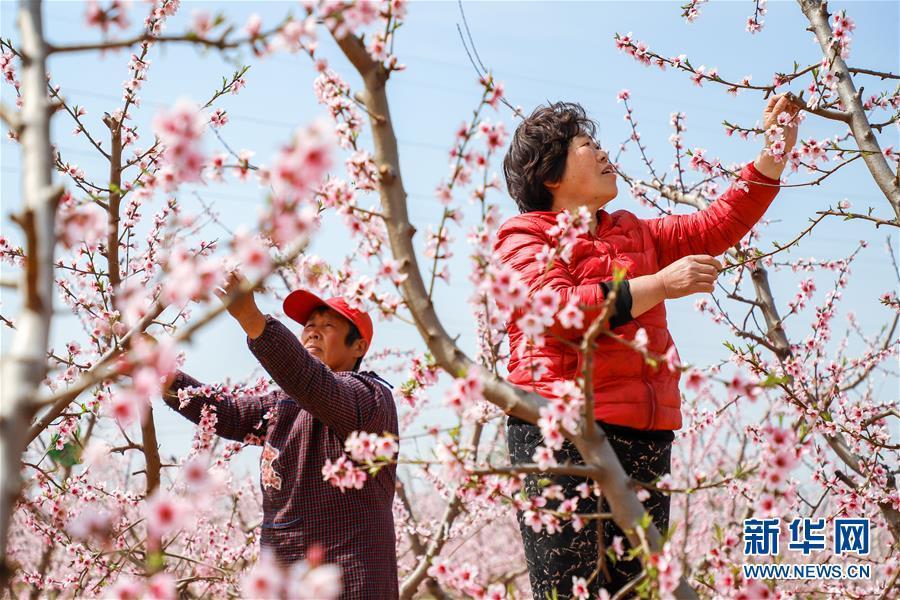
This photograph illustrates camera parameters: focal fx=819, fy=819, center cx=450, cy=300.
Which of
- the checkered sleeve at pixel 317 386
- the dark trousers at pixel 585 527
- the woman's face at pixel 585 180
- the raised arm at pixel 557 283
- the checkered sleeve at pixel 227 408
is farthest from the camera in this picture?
the checkered sleeve at pixel 227 408

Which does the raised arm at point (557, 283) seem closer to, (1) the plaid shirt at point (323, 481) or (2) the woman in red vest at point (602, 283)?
(2) the woman in red vest at point (602, 283)

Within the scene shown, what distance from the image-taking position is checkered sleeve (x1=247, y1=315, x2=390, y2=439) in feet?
7.31

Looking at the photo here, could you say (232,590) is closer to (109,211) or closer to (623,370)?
(109,211)

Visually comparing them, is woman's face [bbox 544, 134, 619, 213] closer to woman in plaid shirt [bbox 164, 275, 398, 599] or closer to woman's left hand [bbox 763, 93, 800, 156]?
woman's left hand [bbox 763, 93, 800, 156]

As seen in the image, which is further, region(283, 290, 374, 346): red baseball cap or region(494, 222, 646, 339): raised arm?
region(283, 290, 374, 346): red baseball cap

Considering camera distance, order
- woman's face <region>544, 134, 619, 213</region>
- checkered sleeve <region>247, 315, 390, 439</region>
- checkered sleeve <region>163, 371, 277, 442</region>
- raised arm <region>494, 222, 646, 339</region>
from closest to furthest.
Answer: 1. raised arm <region>494, 222, 646, 339</region>
2. checkered sleeve <region>247, 315, 390, 439</region>
3. woman's face <region>544, 134, 619, 213</region>
4. checkered sleeve <region>163, 371, 277, 442</region>

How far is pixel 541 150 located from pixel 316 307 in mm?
995

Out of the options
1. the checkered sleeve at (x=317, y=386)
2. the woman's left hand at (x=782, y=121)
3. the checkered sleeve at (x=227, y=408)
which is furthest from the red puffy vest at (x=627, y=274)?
the checkered sleeve at (x=227, y=408)

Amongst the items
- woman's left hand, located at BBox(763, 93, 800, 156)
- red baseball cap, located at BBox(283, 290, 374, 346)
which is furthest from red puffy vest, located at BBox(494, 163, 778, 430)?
red baseball cap, located at BBox(283, 290, 374, 346)

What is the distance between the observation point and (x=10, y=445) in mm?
882

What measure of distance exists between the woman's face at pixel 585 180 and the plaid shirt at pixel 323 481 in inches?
33.8

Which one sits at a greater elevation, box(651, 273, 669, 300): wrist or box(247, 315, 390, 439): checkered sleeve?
box(651, 273, 669, 300): wrist

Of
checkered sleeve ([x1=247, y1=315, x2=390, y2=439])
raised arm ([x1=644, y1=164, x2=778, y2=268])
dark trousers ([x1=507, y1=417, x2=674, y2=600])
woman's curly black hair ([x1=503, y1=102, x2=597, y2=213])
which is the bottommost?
dark trousers ([x1=507, y1=417, x2=674, y2=600])

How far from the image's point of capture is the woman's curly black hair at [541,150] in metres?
2.46
